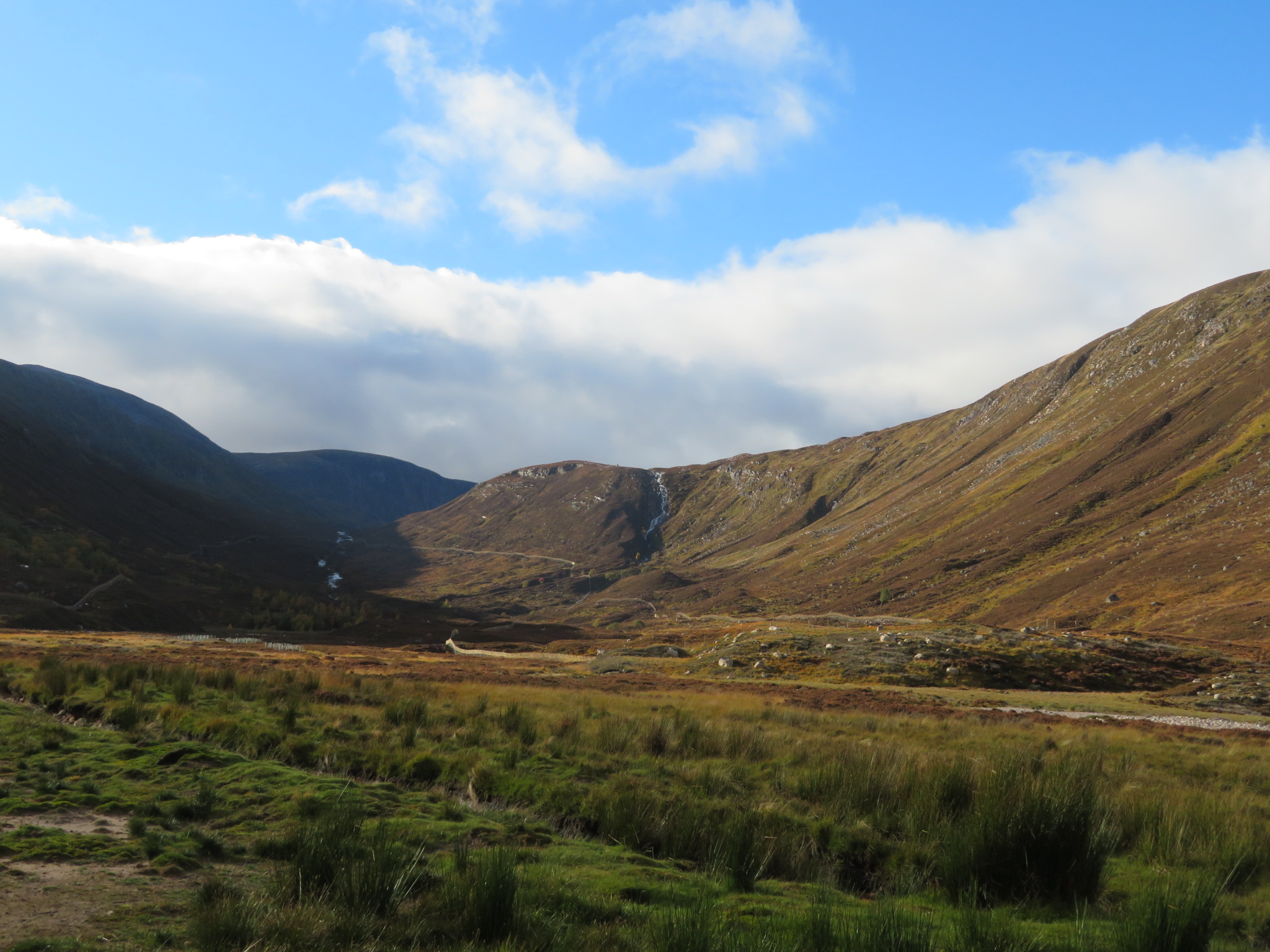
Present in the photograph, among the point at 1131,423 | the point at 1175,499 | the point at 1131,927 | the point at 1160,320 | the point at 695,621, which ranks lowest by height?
the point at 695,621

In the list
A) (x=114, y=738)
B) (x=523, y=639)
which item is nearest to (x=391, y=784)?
(x=114, y=738)

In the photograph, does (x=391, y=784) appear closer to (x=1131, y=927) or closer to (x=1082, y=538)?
(x=1131, y=927)

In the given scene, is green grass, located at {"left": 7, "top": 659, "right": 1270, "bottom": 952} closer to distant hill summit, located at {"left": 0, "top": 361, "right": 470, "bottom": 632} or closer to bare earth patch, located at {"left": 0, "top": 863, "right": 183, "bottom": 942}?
bare earth patch, located at {"left": 0, "top": 863, "right": 183, "bottom": 942}

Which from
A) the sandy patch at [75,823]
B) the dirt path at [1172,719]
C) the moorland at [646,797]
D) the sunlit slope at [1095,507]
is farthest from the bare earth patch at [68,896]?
the sunlit slope at [1095,507]

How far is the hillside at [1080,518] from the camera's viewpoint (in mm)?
89250

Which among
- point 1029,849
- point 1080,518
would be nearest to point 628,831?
point 1029,849

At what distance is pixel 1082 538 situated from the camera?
361ft

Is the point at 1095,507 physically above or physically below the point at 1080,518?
above

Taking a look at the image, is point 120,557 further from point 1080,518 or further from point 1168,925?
point 1080,518

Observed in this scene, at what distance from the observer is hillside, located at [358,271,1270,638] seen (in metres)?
89.2

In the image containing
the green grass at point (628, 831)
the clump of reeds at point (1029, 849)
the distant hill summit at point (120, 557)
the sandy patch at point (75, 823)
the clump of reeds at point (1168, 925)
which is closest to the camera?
the clump of reeds at point (1168, 925)

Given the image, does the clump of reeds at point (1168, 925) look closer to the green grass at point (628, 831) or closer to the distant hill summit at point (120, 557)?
the green grass at point (628, 831)

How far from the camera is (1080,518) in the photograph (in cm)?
11588

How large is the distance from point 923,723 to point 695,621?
336ft
